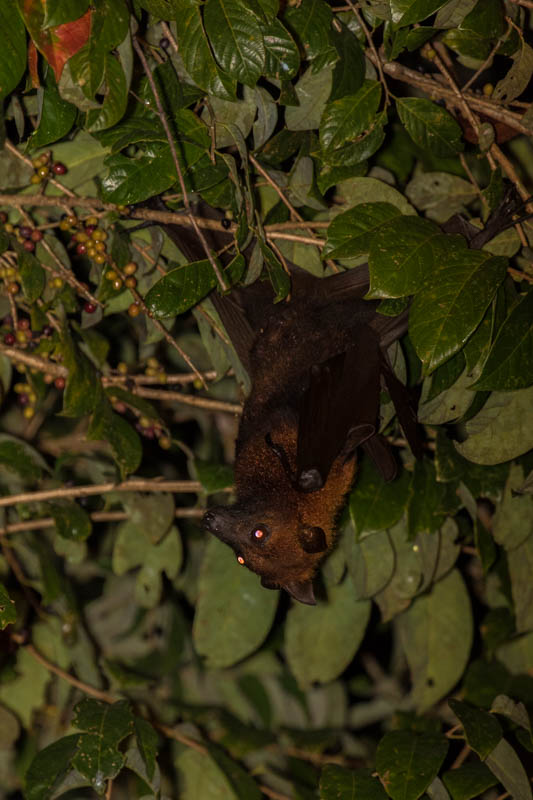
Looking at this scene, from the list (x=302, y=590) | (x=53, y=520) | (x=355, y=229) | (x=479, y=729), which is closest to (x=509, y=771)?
(x=479, y=729)

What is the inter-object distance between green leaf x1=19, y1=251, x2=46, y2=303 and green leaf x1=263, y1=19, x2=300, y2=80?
1.00 metres

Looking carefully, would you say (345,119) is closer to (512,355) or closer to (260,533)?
(512,355)

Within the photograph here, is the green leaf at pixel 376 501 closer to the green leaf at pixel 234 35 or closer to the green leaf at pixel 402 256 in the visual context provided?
the green leaf at pixel 402 256

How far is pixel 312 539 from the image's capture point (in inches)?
100

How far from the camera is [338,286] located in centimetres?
279

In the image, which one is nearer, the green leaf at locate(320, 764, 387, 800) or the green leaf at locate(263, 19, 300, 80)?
the green leaf at locate(263, 19, 300, 80)

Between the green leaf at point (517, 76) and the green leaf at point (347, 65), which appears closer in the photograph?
A: the green leaf at point (347, 65)

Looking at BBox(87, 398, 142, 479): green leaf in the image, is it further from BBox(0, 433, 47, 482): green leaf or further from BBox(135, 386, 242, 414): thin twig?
BBox(0, 433, 47, 482): green leaf

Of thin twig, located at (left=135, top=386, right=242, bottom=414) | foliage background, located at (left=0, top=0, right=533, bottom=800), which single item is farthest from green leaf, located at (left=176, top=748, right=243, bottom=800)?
thin twig, located at (left=135, top=386, right=242, bottom=414)

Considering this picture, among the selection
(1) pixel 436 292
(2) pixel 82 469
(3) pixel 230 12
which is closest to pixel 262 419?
(1) pixel 436 292

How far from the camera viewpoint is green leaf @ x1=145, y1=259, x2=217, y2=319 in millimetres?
2330

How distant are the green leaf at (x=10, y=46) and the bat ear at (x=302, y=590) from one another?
5.62 feet

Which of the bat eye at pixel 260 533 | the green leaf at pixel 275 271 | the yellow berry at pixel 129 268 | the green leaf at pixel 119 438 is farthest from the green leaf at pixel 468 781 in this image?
the yellow berry at pixel 129 268

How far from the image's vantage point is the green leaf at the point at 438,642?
134 inches
